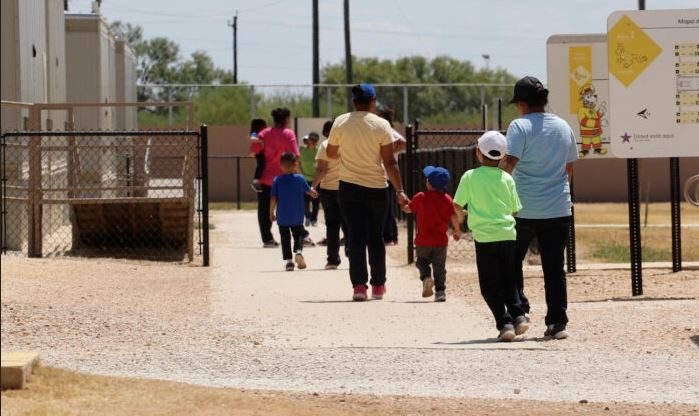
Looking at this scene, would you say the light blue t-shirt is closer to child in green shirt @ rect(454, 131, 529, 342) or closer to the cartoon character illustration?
child in green shirt @ rect(454, 131, 529, 342)

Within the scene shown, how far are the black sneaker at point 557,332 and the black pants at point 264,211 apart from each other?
920 centimetres

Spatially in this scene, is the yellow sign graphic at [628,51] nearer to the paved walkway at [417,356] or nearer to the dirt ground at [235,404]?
the paved walkway at [417,356]

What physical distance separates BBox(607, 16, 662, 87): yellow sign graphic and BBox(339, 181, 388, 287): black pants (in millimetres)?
2379

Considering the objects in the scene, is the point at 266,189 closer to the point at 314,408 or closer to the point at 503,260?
the point at 503,260

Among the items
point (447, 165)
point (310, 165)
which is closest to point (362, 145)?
point (447, 165)

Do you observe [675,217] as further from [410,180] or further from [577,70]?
[410,180]

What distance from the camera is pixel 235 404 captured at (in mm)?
7902

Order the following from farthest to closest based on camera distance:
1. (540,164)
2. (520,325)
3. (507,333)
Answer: (540,164) < (520,325) < (507,333)

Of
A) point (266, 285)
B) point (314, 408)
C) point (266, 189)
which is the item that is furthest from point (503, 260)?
point (266, 189)

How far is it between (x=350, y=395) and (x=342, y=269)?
8.33 m

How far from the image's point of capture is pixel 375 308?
1258 centimetres

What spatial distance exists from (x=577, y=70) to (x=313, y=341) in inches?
250

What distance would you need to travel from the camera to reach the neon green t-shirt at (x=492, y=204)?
10.6m

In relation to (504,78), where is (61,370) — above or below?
below
